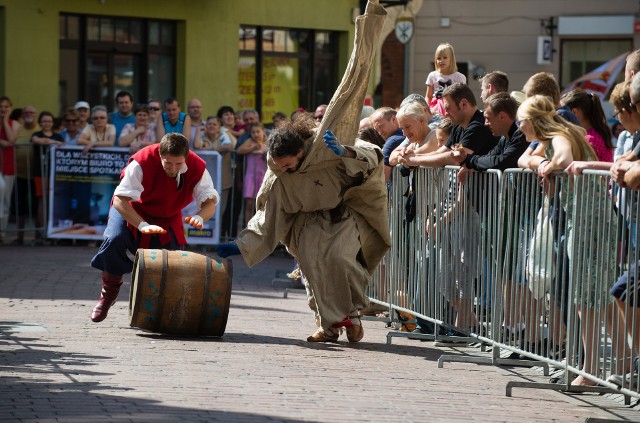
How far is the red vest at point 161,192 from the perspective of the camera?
1017 centimetres

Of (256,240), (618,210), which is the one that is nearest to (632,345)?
(618,210)

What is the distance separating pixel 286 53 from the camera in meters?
26.1

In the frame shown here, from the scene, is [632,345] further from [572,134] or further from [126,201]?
[126,201]

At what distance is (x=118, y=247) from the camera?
10.2m

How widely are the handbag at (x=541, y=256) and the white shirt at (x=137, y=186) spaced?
9.28 ft

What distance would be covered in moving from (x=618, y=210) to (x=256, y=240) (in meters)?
3.55

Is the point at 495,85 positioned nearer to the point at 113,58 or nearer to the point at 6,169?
the point at 6,169

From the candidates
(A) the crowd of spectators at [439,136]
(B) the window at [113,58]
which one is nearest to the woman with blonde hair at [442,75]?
(A) the crowd of spectators at [439,136]

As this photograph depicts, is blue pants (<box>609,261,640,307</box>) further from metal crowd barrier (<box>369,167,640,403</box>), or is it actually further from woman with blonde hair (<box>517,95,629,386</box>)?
woman with blonde hair (<box>517,95,629,386</box>)

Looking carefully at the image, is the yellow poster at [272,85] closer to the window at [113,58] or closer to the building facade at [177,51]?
the building facade at [177,51]

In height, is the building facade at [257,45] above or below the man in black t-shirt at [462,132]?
above

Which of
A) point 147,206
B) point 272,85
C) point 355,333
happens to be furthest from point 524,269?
point 272,85

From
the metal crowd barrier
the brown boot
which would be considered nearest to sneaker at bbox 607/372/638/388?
the metal crowd barrier

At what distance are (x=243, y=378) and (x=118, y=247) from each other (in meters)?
2.74
